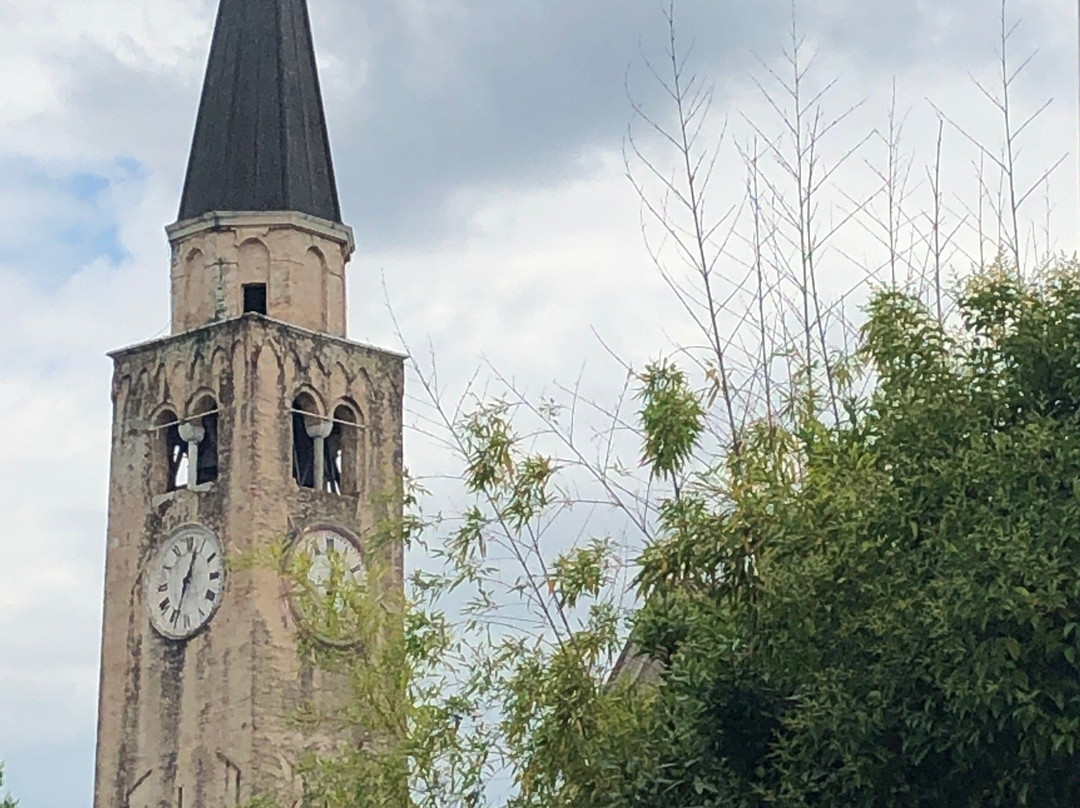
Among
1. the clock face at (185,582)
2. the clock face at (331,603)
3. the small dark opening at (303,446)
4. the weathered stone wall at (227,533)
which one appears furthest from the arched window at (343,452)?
the clock face at (331,603)

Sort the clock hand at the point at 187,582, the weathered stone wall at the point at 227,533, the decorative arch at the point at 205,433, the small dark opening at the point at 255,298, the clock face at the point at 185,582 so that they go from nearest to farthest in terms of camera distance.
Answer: the weathered stone wall at the point at 227,533, the clock face at the point at 185,582, the clock hand at the point at 187,582, the decorative arch at the point at 205,433, the small dark opening at the point at 255,298

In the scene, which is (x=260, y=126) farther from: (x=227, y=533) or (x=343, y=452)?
(x=227, y=533)

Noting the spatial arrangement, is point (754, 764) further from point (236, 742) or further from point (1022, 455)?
point (236, 742)

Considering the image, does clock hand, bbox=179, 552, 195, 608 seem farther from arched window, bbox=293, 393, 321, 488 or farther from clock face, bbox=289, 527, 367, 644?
clock face, bbox=289, 527, 367, 644

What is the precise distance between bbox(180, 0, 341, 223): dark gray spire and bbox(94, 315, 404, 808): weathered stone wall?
2.43 m

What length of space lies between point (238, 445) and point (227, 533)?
1493mm

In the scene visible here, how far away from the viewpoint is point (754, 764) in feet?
46.1

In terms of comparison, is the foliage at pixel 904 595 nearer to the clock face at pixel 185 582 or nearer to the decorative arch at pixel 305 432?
the clock face at pixel 185 582

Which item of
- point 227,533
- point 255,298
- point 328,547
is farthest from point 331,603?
point 255,298

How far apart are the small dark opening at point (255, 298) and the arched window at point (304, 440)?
1702mm

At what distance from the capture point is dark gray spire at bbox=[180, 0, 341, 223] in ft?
130

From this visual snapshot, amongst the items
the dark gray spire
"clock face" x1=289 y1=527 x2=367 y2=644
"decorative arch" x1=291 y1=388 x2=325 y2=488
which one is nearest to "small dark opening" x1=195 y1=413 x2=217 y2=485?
"decorative arch" x1=291 y1=388 x2=325 y2=488

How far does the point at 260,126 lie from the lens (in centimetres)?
3981

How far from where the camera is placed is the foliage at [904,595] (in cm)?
1238
